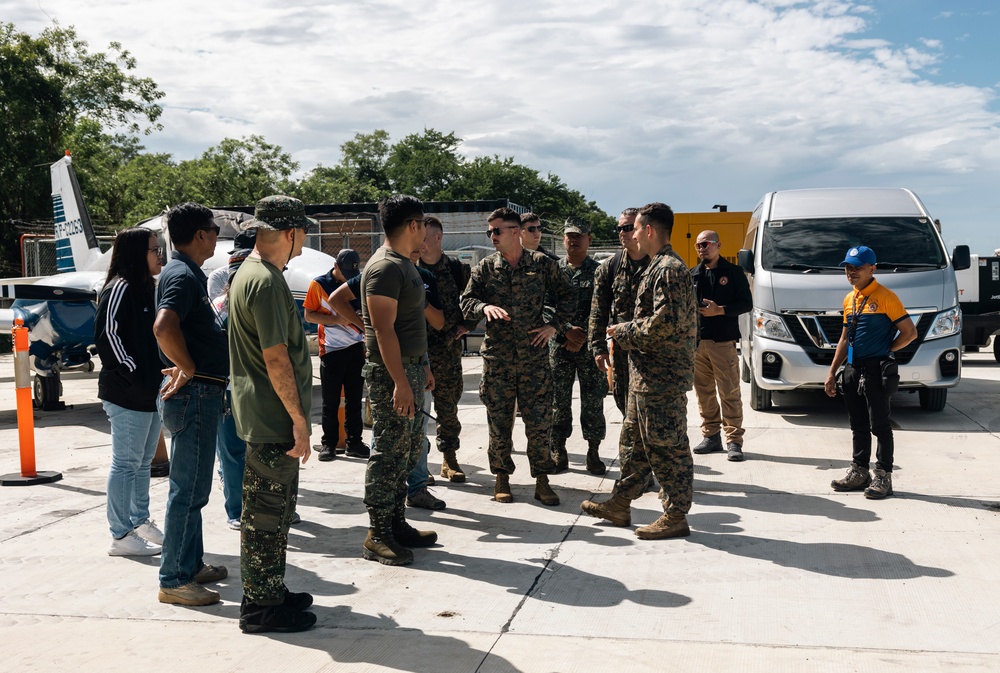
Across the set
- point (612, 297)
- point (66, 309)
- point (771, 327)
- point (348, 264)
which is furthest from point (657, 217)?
point (66, 309)

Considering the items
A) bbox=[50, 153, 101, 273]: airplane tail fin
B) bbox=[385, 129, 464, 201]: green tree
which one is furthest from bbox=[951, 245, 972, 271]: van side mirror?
bbox=[385, 129, 464, 201]: green tree

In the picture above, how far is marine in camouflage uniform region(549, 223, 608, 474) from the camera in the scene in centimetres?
662

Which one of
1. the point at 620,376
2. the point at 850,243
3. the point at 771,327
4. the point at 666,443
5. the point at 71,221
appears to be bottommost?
the point at 666,443

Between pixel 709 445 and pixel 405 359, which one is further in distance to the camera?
pixel 709 445

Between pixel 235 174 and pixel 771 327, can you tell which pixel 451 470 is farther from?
pixel 235 174

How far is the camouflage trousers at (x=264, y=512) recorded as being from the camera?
3.71 m

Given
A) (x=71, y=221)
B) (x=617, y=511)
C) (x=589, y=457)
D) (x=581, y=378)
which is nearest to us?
(x=617, y=511)

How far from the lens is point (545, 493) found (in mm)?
5902

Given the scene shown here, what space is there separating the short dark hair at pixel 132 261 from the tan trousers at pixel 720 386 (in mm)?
4564

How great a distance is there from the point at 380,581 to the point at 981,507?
3.96 metres

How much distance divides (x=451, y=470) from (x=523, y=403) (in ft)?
4.08

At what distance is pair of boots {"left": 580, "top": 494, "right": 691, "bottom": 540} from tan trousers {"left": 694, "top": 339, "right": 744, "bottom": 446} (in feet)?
6.80

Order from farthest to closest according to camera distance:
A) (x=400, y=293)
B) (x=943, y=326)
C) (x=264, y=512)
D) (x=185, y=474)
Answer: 1. (x=943, y=326)
2. (x=400, y=293)
3. (x=185, y=474)
4. (x=264, y=512)

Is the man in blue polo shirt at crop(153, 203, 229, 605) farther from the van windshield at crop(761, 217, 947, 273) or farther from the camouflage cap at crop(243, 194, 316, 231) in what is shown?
the van windshield at crop(761, 217, 947, 273)
